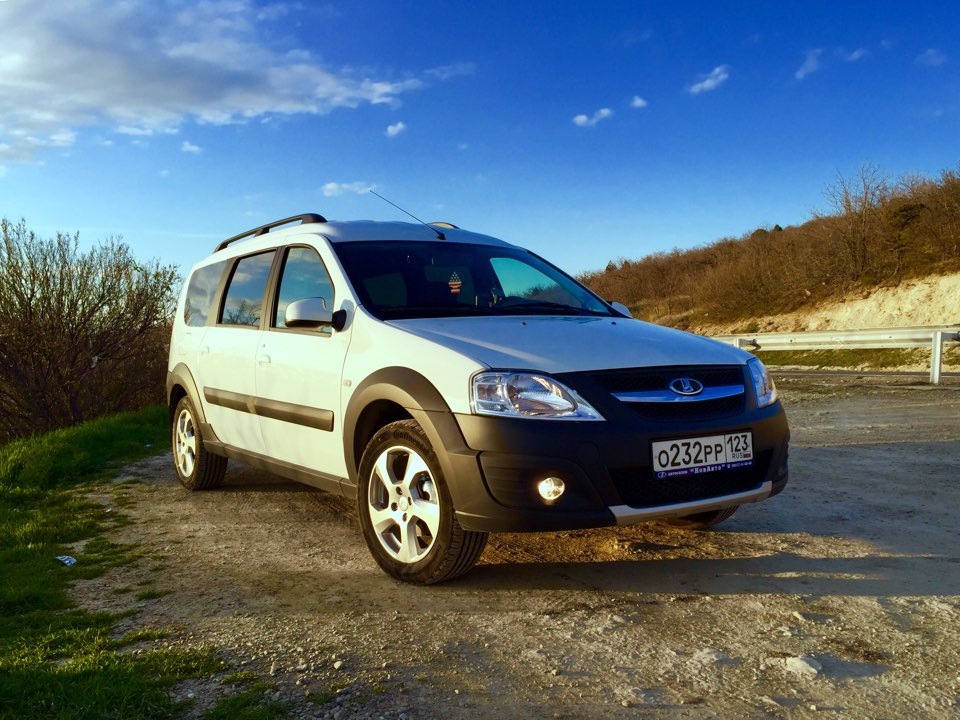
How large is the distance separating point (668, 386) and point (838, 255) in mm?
24800

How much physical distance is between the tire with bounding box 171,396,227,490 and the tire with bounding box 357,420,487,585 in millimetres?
2407

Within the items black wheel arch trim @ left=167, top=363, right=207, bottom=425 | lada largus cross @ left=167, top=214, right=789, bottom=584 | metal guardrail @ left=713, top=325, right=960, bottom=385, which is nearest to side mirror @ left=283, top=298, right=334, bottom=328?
lada largus cross @ left=167, top=214, right=789, bottom=584

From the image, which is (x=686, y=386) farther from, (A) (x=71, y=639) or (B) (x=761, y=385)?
(A) (x=71, y=639)

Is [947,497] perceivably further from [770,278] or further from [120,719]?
[770,278]

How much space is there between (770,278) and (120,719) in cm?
2813

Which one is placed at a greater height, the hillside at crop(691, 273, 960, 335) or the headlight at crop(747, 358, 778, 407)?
the hillside at crop(691, 273, 960, 335)

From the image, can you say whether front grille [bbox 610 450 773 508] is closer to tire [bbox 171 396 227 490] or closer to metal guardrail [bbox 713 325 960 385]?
tire [bbox 171 396 227 490]

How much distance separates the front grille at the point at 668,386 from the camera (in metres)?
3.43

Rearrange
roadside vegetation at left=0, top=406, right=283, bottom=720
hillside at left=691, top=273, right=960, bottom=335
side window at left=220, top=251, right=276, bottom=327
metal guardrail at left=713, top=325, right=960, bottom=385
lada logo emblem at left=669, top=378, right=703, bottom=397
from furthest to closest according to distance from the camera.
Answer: hillside at left=691, top=273, right=960, bottom=335
metal guardrail at left=713, top=325, right=960, bottom=385
side window at left=220, top=251, right=276, bottom=327
lada logo emblem at left=669, top=378, right=703, bottom=397
roadside vegetation at left=0, top=406, right=283, bottom=720

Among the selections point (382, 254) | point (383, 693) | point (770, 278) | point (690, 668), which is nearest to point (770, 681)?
point (690, 668)

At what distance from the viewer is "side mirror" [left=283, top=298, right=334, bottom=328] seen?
4.14m

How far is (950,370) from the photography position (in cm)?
1440

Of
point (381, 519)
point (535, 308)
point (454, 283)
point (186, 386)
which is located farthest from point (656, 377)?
point (186, 386)

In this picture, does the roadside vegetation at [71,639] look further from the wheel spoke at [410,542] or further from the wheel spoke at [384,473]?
the wheel spoke at [384,473]
